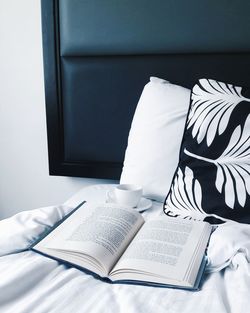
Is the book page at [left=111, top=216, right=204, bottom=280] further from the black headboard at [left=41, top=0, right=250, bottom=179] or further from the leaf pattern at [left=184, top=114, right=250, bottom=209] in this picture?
the black headboard at [left=41, top=0, right=250, bottom=179]

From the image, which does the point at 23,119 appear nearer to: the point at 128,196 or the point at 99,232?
the point at 128,196

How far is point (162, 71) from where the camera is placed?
124cm

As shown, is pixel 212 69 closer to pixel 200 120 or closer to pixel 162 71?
pixel 162 71

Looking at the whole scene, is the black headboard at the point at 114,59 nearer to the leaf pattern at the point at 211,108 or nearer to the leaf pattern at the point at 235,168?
the leaf pattern at the point at 211,108

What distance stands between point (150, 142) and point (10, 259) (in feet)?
1.85

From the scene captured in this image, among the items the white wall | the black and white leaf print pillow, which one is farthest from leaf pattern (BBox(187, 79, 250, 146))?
the white wall

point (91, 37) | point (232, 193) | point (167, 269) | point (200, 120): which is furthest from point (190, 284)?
point (91, 37)

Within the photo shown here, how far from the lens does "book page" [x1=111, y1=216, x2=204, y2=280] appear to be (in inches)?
23.9

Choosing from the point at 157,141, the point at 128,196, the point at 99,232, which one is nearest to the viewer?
the point at 99,232

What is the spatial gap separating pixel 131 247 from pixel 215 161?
34 cm

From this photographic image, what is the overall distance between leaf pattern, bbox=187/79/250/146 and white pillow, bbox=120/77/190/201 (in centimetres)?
9

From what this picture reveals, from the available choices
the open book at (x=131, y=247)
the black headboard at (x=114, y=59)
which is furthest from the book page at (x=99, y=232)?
the black headboard at (x=114, y=59)

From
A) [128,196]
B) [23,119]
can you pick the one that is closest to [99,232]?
[128,196]

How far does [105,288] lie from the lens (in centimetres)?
59
